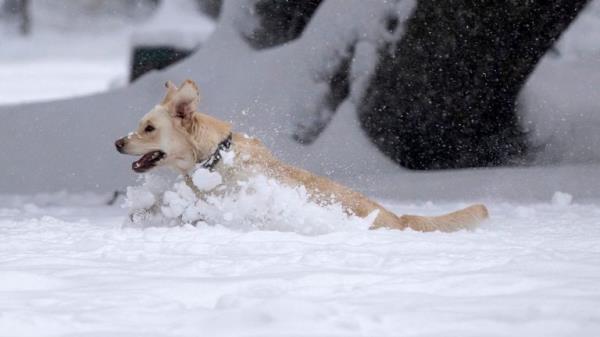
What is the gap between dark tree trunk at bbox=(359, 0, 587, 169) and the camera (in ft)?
32.5

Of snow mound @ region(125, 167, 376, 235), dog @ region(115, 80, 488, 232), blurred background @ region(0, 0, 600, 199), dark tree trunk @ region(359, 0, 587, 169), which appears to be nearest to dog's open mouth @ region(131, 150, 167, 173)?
dog @ region(115, 80, 488, 232)

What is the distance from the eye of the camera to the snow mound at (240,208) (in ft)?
17.9

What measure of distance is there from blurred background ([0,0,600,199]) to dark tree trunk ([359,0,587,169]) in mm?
15

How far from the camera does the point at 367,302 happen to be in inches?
121

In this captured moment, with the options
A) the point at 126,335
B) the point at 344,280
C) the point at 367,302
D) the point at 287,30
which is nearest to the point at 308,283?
the point at 344,280

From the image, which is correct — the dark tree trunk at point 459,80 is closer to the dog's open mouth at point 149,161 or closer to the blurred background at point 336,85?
the blurred background at point 336,85

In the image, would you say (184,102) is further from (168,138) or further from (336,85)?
(336,85)

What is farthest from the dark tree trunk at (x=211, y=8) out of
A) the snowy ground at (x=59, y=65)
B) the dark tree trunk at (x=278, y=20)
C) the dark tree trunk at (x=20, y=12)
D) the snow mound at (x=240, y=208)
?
the snow mound at (x=240, y=208)

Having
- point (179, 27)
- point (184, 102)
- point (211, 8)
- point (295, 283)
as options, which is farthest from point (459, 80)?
point (295, 283)

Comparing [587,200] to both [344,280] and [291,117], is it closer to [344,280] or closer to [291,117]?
[291,117]

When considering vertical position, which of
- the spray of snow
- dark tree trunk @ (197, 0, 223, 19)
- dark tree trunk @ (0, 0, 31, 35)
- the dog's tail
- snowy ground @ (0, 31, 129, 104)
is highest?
dark tree trunk @ (197, 0, 223, 19)

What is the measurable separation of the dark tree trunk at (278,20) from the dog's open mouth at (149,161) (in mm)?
5143

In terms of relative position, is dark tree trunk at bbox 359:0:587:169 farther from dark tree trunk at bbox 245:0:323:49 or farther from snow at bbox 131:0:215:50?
snow at bbox 131:0:215:50

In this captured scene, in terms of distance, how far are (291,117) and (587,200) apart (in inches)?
142
